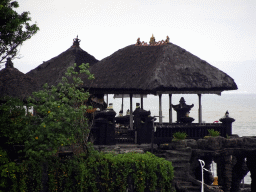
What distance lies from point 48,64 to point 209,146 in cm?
1527

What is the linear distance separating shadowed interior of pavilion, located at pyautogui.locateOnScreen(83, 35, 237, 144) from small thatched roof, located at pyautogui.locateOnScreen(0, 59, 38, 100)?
11.2 ft

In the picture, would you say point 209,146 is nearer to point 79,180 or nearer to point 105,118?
point 105,118

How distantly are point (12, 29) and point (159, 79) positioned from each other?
28.3 feet

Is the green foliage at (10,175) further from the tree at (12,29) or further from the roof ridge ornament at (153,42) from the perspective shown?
the roof ridge ornament at (153,42)

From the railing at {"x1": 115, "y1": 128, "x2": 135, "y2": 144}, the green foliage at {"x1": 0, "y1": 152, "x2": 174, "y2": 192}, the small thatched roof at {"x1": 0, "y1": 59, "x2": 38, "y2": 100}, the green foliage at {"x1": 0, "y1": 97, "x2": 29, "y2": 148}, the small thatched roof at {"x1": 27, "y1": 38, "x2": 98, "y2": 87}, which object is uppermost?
the small thatched roof at {"x1": 27, "y1": 38, "x2": 98, "y2": 87}

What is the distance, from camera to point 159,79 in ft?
64.5

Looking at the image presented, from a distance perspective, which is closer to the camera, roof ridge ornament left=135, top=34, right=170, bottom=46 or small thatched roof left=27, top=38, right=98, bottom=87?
roof ridge ornament left=135, top=34, right=170, bottom=46

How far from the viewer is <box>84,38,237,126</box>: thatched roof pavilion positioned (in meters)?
20.1

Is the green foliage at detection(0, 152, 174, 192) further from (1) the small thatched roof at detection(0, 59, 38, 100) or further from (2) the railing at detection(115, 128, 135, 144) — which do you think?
(1) the small thatched roof at detection(0, 59, 38, 100)

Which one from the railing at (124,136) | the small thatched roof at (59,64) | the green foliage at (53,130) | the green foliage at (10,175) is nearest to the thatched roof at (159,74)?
the railing at (124,136)

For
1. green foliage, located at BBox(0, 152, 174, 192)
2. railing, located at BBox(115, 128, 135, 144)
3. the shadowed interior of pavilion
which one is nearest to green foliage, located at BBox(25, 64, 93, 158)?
green foliage, located at BBox(0, 152, 174, 192)

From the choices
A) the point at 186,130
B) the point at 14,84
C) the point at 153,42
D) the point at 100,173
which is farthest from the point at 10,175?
the point at 153,42

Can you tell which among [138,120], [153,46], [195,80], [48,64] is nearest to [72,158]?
[138,120]

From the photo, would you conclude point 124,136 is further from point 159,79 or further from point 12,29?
point 12,29
